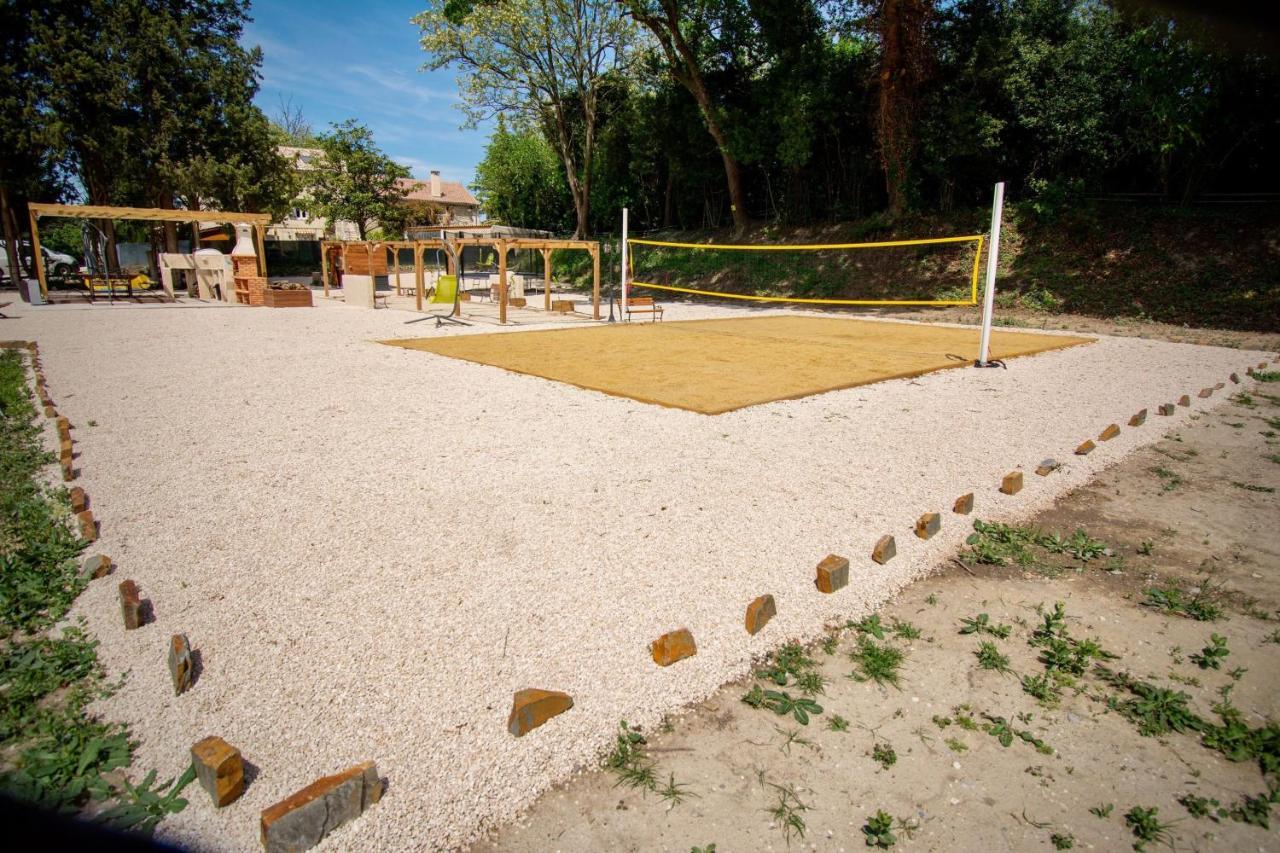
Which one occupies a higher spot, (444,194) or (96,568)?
(444,194)

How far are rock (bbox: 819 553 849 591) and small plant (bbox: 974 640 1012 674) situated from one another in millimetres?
631

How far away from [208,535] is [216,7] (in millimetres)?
32968

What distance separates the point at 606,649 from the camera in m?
2.61

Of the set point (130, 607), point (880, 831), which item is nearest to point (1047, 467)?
point (880, 831)

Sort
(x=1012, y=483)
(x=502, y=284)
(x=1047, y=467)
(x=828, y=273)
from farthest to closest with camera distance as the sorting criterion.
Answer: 1. (x=828, y=273)
2. (x=502, y=284)
3. (x=1047, y=467)
4. (x=1012, y=483)

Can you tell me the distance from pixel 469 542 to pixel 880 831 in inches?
95.2

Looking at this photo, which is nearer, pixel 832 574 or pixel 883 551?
pixel 832 574

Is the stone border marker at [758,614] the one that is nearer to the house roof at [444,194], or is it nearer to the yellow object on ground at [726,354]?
the yellow object on ground at [726,354]

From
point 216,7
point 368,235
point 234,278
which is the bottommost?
point 234,278

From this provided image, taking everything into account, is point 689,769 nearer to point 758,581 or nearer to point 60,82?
point 758,581

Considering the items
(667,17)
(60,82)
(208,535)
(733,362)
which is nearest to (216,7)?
(60,82)

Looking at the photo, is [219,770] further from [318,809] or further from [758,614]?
[758,614]

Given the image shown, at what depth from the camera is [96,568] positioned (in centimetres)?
313

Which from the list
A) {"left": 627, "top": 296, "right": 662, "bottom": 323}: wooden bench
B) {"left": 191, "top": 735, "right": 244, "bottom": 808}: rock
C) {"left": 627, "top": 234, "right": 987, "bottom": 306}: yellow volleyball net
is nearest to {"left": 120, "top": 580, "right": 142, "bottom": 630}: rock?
{"left": 191, "top": 735, "right": 244, "bottom": 808}: rock
